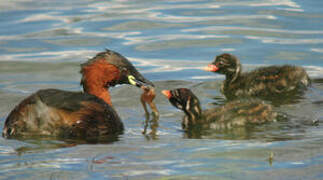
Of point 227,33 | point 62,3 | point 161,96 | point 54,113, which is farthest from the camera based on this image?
point 62,3

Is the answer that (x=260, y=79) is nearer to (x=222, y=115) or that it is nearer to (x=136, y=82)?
(x=222, y=115)

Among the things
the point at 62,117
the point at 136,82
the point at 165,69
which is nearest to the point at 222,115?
the point at 136,82

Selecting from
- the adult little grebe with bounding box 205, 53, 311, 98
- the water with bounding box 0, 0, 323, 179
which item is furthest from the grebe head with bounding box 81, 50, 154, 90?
Answer: the adult little grebe with bounding box 205, 53, 311, 98

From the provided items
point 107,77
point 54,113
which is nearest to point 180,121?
point 107,77

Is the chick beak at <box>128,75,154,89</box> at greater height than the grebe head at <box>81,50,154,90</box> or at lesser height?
lesser

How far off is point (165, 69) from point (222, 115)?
352cm

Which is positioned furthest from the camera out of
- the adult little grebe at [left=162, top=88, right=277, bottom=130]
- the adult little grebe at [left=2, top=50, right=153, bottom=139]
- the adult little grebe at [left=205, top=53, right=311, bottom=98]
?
the adult little grebe at [left=205, top=53, right=311, bottom=98]

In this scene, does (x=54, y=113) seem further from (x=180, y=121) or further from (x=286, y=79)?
(x=286, y=79)

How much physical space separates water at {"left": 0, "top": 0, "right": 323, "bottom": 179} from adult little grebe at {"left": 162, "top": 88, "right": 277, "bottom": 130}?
0.59 ft

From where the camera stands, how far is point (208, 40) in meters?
13.0

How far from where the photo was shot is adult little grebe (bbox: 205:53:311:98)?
9.55 m

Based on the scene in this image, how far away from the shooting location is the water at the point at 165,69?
5688 mm

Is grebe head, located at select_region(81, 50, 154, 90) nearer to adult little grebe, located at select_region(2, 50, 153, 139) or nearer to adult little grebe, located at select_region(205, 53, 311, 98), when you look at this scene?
adult little grebe, located at select_region(2, 50, 153, 139)

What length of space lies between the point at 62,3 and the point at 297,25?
516 centimetres
